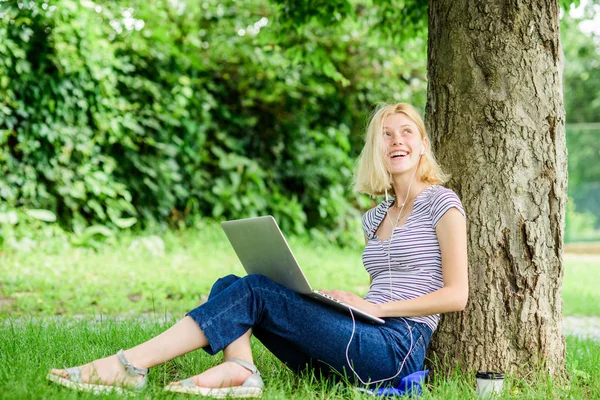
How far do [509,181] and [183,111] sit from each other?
19.5 ft

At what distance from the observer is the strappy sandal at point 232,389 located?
2.72 metres

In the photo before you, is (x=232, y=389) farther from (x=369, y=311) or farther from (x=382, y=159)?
(x=382, y=159)

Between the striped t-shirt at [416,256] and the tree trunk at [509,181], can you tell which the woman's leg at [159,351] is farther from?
the tree trunk at [509,181]

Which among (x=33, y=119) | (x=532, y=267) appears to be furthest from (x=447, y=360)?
(x=33, y=119)

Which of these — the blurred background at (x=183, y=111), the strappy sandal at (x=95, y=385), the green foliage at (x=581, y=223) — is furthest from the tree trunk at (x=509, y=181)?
the green foliage at (x=581, y=223)

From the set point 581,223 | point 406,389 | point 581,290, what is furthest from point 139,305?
point 581,223

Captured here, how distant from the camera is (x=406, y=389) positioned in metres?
2.96

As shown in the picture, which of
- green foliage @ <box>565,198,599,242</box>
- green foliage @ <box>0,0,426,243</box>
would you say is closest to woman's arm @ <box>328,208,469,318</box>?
green foliage @ <box>0,0,426,243</box>

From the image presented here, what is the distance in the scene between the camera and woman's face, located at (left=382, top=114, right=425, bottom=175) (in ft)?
10.8

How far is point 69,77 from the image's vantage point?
7.74 m

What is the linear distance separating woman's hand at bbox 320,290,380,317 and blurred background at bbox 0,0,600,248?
141 inches

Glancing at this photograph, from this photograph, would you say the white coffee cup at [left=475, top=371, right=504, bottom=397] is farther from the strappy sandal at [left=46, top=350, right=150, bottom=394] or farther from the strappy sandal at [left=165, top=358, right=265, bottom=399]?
the strappy sandal at [left=46, top=350, right=150, bottom=394]

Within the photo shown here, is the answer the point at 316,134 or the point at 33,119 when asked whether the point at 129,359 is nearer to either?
the point at 33,119

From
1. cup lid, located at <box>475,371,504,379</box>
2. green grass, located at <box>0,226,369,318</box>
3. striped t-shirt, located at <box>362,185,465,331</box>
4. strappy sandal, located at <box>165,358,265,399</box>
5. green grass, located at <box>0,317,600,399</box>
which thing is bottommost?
green grass, located at <box>0,226,369,318</box>
